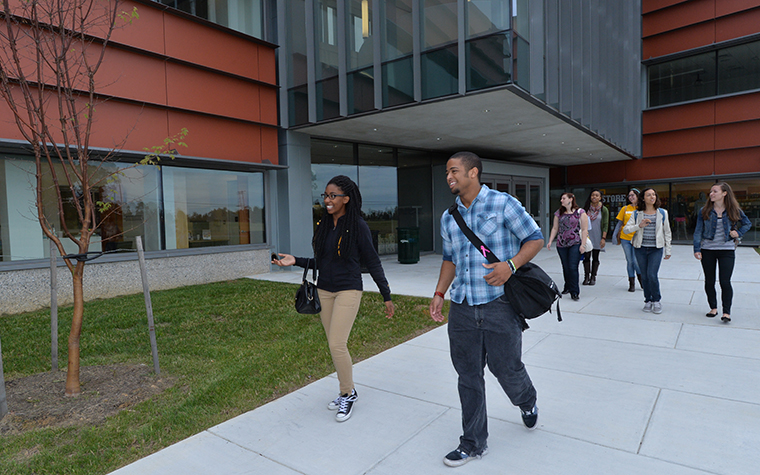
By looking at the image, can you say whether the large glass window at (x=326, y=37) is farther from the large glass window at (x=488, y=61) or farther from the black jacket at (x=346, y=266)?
the black jacket at (x=346, y=266)

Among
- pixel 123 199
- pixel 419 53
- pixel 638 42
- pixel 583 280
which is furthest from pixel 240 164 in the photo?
pixel 638 42

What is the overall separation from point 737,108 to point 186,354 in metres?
22.9

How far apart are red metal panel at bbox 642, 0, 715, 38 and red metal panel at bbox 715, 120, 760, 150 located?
476 cm

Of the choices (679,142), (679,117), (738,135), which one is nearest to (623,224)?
(738,135)

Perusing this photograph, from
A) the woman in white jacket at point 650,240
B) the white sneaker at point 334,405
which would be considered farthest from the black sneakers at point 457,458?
the woman in white jacket at point 650,240

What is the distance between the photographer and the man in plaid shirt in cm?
284

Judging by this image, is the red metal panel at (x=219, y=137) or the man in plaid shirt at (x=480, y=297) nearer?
the man in plaid shirt at (x=480, y=297)

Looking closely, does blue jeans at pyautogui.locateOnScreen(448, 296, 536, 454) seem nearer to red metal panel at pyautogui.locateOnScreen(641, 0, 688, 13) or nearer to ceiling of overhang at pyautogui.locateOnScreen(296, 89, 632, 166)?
ceiling of overhang at pyautogui.locateOnScreen(296, 89, 632, 166)

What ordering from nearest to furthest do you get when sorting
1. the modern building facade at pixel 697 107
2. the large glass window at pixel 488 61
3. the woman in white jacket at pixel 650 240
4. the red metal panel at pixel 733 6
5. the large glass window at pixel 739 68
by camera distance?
the woman in white jacket at pixel 650 240
the large glass window at pixel 488 61
the red metal panel at pixel 733 6
the large glass window at pixel 739 68
the modern building facade at pixel 697 107

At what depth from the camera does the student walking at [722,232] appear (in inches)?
240

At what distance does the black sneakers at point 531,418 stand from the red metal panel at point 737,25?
22.8 m

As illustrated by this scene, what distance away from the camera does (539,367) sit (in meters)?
4.80

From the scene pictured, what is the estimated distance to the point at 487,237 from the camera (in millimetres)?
2875

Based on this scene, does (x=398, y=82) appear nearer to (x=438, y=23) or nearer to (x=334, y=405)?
(x=438, y=23)
